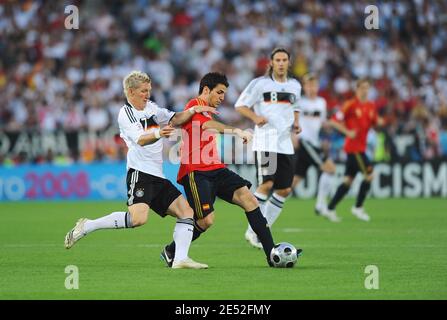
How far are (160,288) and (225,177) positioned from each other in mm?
2191

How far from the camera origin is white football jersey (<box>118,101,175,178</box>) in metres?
10.7

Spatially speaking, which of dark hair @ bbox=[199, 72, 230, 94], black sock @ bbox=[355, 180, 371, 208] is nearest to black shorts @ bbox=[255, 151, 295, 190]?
dark hair @ bbox=[199, 72, 230, 94]

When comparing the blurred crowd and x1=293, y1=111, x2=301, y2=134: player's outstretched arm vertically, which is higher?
the blurred crowd

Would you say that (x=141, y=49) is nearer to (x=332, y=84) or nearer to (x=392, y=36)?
(x=332, y=84)

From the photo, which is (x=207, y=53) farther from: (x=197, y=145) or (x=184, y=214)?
(x=184, y=214)

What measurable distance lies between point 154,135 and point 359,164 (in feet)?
28.9

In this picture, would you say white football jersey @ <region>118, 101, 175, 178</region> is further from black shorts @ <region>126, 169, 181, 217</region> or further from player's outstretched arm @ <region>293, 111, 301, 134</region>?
player's outstretched arm @ <region>293, 111, 301, 134</region>

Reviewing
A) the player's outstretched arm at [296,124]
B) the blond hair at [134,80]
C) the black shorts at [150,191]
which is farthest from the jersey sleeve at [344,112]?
the blond hair at [134,80]

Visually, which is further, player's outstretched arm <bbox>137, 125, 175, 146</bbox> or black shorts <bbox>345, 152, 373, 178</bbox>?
black shorts <bbox>345, 152, 373, 178</bbox>

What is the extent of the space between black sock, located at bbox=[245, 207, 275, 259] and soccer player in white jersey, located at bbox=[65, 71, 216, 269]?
69cm

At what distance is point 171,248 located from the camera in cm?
1113

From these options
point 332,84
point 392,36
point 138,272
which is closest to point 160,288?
point 138,272

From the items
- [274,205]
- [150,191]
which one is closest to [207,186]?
[150,191]
